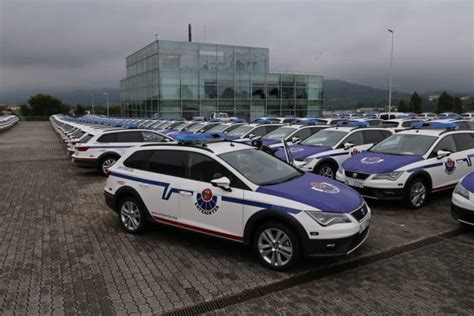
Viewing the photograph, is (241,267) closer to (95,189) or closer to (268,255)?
(268,255)

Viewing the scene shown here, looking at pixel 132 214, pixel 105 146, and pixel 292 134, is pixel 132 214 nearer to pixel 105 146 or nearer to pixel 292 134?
pixel 105 146

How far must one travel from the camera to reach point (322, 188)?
4.89 meters

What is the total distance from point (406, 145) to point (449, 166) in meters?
0.94

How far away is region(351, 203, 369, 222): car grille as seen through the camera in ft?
15.0

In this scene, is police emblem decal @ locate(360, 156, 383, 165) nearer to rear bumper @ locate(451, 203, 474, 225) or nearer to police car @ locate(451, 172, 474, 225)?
police car @ locate(451, 172, 474, 225)

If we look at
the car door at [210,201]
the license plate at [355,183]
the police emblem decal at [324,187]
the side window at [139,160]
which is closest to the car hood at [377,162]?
the license plate at [355,183]

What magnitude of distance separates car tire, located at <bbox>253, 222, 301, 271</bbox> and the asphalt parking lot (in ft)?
0.52

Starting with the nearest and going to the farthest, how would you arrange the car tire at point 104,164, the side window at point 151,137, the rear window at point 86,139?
the car tire at point 104,164 < the rear window at point 86,139 < the side window at point 151,137

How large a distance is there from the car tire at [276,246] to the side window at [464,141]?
5.67 metres

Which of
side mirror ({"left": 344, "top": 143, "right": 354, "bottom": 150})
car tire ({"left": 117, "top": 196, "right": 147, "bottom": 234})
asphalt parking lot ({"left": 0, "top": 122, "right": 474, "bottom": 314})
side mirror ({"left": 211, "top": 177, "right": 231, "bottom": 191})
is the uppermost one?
side mirror ({"left": 344, "top": 143, "right": 354, "bottom": 150})

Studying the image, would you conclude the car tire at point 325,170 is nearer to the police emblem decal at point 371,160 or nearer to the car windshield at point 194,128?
the police emblem decal at point 371,160

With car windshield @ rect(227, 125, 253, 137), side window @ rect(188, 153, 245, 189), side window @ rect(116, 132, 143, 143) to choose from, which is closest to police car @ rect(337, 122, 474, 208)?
side window @ rect(188, 153, 245, 189)

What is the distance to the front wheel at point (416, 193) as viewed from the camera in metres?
7.12

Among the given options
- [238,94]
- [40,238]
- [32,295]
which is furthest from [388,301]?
[238,94]
